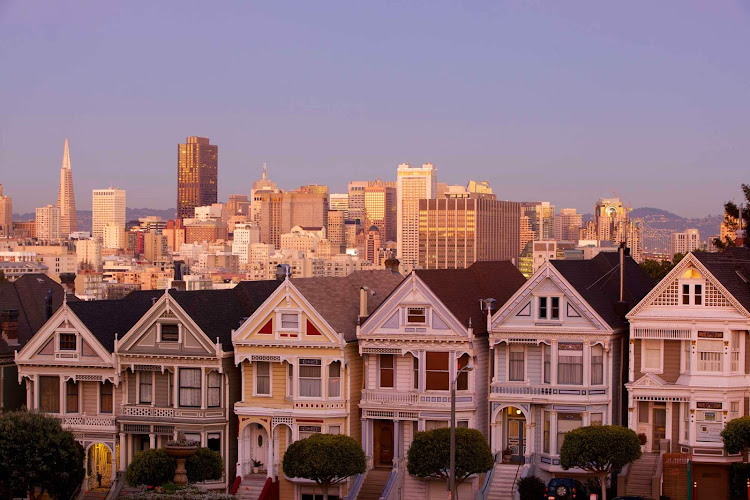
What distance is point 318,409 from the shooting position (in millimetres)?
49156

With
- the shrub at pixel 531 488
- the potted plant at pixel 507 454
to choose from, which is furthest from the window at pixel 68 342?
the shrub at pixel 531 488

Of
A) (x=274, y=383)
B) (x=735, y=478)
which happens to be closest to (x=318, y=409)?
(x=274, y=383)

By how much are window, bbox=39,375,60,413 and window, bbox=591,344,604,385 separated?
714 inches

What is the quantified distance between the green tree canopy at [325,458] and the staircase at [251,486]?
1765 mm

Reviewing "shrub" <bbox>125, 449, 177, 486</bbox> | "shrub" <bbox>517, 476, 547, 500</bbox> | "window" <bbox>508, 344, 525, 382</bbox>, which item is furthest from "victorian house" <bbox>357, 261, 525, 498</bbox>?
"shrub" <bbox>125, 449, 177, 486</bbox>

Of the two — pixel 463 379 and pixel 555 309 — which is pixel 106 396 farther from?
pixel 555 309

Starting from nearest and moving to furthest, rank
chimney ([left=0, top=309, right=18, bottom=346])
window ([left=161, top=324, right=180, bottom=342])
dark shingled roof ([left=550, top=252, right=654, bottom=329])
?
dark shingled roof ([left=550, top=252, right=654, bottom=329]) → window ([left=161, top=324, right=180, bottom=342]) → chimney ([left=0, top=309, right=18, bottom=346])

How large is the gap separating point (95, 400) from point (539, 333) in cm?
1535

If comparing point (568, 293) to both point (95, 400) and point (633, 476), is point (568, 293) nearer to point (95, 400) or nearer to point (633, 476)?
point (633, 476)

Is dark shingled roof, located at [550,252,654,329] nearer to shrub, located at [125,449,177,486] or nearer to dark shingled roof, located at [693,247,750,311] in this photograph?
dark shingled roof, located at [693,247,750,311]

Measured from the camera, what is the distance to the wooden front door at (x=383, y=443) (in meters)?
49.5

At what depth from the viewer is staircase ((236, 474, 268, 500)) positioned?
161 ft

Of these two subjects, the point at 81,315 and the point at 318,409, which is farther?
the point at 81,315

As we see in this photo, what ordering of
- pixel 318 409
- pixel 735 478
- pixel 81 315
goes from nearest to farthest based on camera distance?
1. pixel 735 478
2. pixel 318 409
3. pixel 81 315
